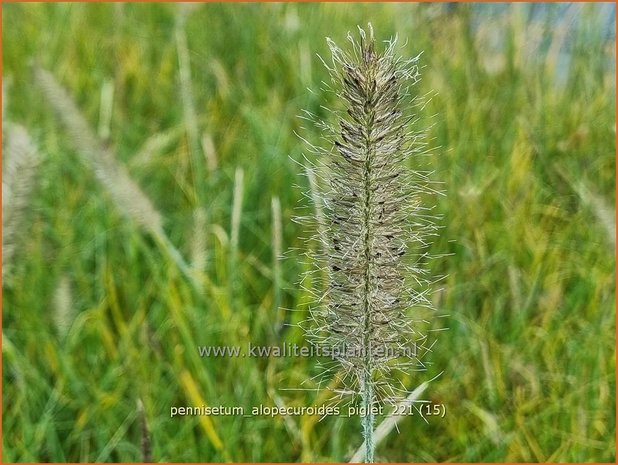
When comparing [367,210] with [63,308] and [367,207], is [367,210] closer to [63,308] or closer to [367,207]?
[367,207]

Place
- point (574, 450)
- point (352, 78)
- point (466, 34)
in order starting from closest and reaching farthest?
point (352, 78) → point (574, 450) → point (466, 34)

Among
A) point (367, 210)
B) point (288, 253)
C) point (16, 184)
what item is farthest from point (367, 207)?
point (16, 184)

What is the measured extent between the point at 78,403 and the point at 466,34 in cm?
82

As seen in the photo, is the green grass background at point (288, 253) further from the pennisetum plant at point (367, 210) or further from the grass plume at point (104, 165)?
the pennisetum plant at point (367, 210)

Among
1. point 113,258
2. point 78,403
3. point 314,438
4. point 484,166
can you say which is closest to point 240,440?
point 314,438

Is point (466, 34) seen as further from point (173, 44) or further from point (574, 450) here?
point (574, 450)

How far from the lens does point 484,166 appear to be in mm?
1081

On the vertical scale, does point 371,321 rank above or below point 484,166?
below

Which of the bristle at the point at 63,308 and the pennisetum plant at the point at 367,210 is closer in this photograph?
the pennisetum plant at the point at 367,210

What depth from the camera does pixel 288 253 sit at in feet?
3.19

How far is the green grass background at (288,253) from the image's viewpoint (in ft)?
3.00

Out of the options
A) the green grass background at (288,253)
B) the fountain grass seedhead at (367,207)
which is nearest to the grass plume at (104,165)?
the green grass background at (288,253)

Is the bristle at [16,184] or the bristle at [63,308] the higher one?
the bristle at [16,184]

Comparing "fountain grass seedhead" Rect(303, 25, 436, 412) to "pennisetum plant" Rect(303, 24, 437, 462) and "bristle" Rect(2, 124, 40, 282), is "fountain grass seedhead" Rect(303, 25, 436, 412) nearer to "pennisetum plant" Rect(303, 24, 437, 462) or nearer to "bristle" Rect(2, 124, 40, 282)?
"pennisetum plant" Rect(303, 24, 437, 462)
